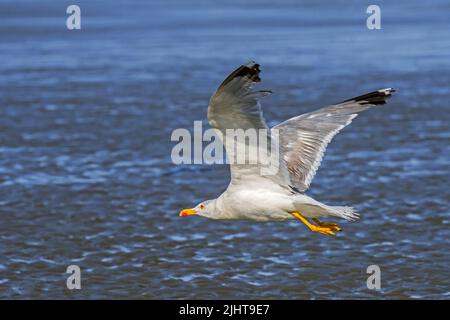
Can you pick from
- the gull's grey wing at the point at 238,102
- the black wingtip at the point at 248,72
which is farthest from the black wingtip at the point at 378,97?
the black wingtip at the point at 248,72

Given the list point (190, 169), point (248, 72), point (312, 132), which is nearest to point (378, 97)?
point (312, 132)

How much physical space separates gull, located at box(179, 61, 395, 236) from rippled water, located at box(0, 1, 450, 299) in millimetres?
1748

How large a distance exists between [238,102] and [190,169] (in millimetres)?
7486

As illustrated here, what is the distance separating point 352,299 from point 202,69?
14693 millimetres

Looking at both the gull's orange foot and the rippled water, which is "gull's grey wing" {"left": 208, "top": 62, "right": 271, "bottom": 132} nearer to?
the gull's orange foot

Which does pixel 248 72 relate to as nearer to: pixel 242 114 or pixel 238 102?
pixel 238 102

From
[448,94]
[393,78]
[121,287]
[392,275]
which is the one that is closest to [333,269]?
[392,275]

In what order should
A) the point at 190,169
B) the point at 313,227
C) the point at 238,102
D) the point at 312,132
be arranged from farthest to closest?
the point at 190,169 → the point at 312,132 → the point at 313,227 → the point at 238,102

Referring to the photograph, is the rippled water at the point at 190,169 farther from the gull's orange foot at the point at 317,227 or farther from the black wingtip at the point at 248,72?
the black wingtip at the point at 248,72

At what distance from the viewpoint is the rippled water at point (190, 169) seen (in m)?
11.2

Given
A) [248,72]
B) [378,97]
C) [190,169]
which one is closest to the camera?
[248,72]

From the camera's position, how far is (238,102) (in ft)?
26.2

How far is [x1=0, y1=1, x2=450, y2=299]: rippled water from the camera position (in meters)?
11.2
